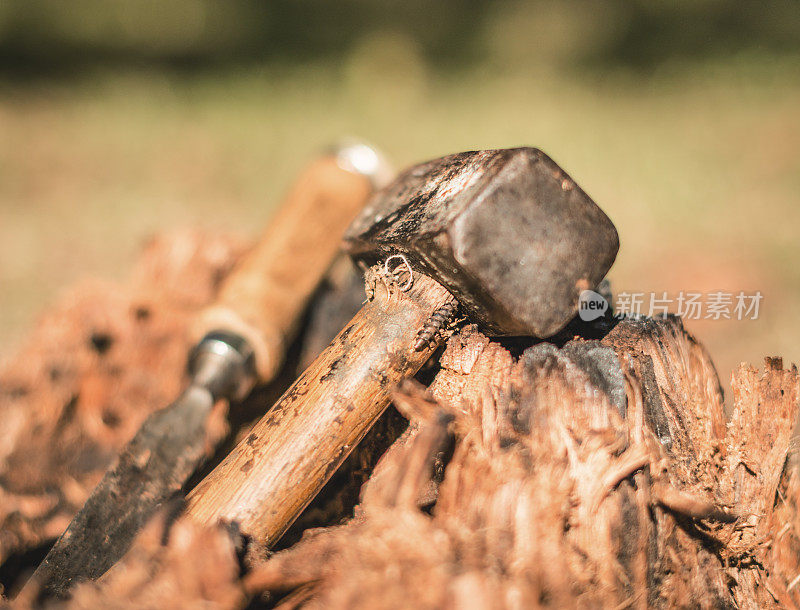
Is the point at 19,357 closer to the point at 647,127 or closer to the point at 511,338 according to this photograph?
the point at 511,338

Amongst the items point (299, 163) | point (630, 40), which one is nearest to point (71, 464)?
point (299, 163)

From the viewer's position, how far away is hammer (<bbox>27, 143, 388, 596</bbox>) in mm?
811

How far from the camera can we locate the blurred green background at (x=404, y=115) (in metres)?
2.67

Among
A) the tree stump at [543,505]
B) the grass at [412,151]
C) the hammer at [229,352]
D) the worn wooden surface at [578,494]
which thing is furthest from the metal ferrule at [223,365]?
the grass at [412,151]

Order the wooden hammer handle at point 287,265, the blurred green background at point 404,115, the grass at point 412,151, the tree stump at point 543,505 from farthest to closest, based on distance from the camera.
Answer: the blurred green background at point 404,115 → the grass at point 412,151 → the wooden hammer handle at point 287,265 → the tree stump at point 543,505

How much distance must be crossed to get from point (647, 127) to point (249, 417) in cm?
372

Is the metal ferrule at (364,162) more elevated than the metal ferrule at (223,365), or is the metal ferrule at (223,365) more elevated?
the metal ferrule at (364,162)

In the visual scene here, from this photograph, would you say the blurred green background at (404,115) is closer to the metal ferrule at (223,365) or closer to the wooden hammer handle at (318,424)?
the metal ferrule at (223,365)

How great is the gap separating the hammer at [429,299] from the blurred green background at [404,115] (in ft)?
5.20

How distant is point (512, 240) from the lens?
0.67 m

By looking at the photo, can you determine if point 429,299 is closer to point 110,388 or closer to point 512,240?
point 512,240

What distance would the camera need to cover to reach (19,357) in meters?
1.26

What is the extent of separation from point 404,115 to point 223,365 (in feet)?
12.2

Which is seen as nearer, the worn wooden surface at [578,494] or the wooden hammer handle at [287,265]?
the worn wooden surface at [578,494]
